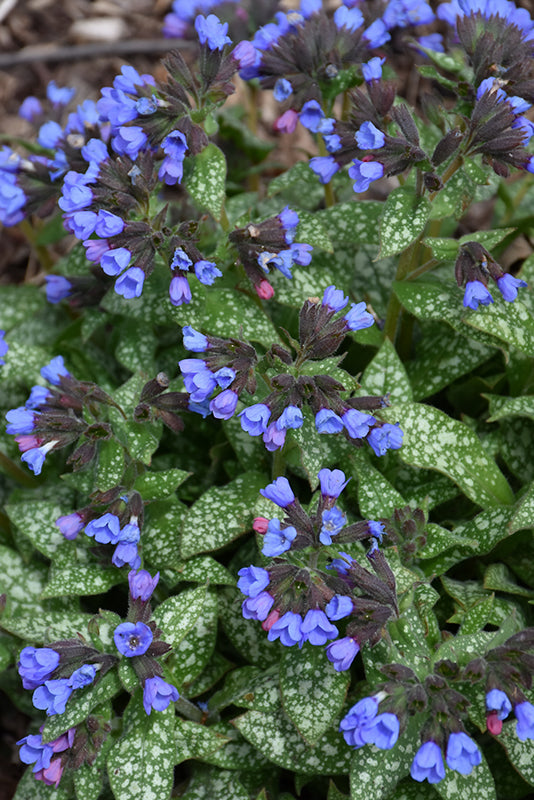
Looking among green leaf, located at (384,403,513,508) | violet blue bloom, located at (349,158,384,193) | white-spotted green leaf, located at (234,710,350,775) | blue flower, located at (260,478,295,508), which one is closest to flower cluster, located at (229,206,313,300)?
violet blue bloom, located at (349,158,384,193)

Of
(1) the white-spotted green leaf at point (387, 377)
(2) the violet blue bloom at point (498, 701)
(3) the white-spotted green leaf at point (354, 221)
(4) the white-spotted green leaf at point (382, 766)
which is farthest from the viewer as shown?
(3) the white-spotted green leaf at point (354, 221)

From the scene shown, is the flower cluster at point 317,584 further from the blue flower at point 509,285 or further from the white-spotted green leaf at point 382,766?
the blue flower at point 509,285

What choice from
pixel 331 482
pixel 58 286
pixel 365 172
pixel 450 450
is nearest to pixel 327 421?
pixel 331 482

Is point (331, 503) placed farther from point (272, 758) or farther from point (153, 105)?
point (153, 105)

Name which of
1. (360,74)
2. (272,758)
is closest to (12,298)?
(360,74)

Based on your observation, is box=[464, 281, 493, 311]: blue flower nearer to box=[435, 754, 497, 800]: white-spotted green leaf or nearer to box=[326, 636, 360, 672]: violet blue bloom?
box=[326, 636, 360, 672]: violet blue bloom

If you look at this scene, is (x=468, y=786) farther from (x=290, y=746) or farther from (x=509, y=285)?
(x=509, y=285)

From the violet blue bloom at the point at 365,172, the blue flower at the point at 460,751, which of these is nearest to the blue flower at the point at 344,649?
the blue flower at the point at 460,751
